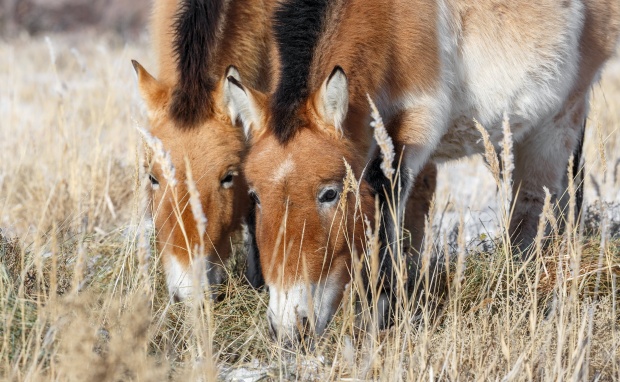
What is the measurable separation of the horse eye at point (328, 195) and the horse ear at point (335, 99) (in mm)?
318

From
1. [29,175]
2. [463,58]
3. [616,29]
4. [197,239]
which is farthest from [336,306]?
[29,175]

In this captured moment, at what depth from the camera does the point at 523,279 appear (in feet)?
13.1

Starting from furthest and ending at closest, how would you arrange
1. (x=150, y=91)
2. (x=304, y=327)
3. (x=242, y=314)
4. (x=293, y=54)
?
(x=150, y=91) < (x=242, y=314) < (x=293, y=54) < (x=304, y=327)

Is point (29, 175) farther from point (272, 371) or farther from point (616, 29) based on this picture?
point (616, 29)

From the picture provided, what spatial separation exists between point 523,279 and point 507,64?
1328 millimetres

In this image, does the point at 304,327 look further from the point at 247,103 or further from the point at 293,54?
the point at 293,54

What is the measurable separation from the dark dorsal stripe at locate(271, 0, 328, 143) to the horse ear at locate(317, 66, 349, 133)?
0.14 metres

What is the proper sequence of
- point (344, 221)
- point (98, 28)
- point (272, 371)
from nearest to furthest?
point (272, 371) < point (344, 221) < point (98, 28)

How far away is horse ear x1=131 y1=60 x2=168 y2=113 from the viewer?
4336 mm

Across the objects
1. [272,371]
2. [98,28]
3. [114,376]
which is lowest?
[98,28]

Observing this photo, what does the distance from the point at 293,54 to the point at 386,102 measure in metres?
0.57

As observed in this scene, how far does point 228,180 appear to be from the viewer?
4113mm

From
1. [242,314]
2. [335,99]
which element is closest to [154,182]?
[242,314]

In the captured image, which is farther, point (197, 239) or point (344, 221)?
point (197, 239)
